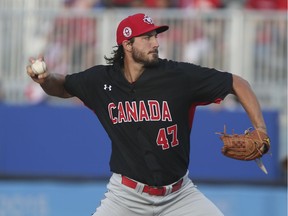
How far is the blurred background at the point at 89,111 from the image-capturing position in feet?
33.8

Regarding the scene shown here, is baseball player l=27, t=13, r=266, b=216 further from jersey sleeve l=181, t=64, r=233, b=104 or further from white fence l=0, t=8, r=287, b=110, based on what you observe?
white fence l=0, t=8, r=287, b=110

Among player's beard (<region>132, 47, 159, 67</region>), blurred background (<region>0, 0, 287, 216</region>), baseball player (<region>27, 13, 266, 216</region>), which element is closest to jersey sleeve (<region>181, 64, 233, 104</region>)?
baseball player (<region>27, 13, 266, 216</region>)

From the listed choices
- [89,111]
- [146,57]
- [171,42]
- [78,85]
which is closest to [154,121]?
[146,57]

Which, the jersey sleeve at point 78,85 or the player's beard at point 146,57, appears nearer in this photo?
the player's beard at point 146,57

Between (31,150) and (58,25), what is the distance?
1861 mm

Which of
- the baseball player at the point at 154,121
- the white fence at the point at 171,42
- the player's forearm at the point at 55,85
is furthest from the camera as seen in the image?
the white fence at the point at 171,42

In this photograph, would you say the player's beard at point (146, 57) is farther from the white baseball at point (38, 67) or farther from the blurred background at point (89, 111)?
the blurred background at point (89, 111)

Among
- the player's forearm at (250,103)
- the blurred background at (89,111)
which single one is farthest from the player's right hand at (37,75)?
the blurred background at (89,111)

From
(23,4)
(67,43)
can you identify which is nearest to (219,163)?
(67,43)

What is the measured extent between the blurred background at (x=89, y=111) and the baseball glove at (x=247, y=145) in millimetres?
3296

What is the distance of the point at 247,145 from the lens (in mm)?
6770

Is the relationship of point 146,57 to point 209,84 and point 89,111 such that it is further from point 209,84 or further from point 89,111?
point 89,111

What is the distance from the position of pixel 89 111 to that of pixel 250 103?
14.9 feet

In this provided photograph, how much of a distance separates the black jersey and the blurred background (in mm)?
3112
